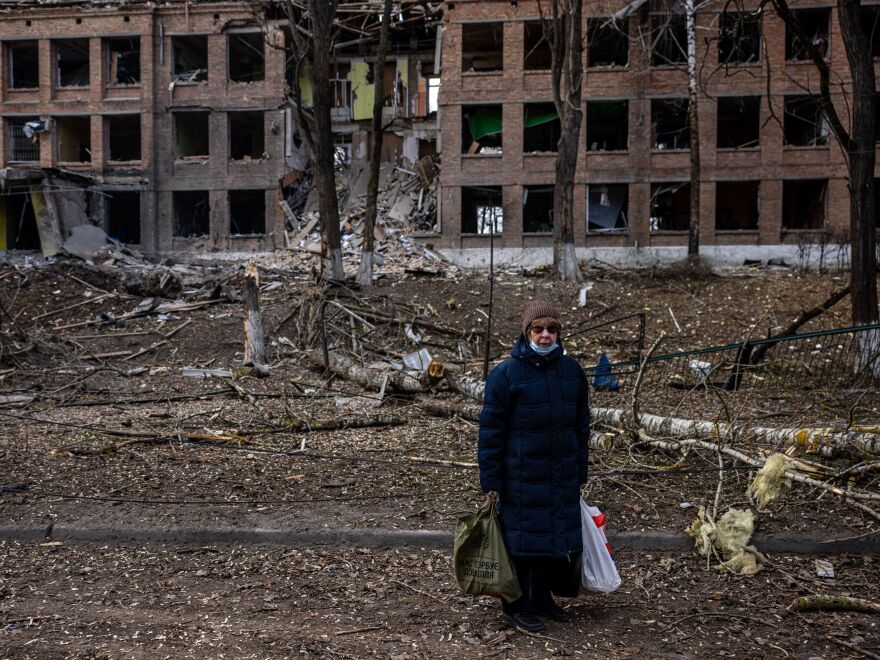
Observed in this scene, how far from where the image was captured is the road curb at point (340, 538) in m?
4.81

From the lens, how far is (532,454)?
363 cm

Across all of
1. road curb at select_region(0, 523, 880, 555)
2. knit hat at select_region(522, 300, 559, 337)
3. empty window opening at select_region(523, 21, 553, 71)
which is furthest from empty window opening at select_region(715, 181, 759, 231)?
knit hat at select_region(522, 300, 559, 337)

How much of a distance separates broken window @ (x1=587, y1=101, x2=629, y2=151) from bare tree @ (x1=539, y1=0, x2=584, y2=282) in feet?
31.9

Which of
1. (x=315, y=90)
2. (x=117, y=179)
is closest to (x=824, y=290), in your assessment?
(x=315, y=90)

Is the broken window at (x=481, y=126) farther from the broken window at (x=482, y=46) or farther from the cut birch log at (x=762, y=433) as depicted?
the cut birch log at (x=762, y=433)

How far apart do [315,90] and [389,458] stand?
49.0ft

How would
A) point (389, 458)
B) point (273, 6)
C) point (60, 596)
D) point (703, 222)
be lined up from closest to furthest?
1. point (60, 596)
2. point (389, 458)
3. point (703, 222)
4. point (273, 6)

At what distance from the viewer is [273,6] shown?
33812 mm

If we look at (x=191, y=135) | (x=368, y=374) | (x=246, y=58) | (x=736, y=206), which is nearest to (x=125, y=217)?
(x=191, y=135)

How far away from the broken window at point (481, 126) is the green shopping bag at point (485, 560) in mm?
30624

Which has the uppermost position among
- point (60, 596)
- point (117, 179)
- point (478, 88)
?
point (478, 88)

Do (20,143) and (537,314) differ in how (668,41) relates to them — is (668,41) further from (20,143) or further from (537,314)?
(537,314)

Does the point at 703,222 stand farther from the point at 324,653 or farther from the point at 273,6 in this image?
the point at 324,653

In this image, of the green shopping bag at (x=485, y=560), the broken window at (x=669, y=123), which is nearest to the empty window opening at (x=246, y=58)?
the broken window at (x=669, y=123)
